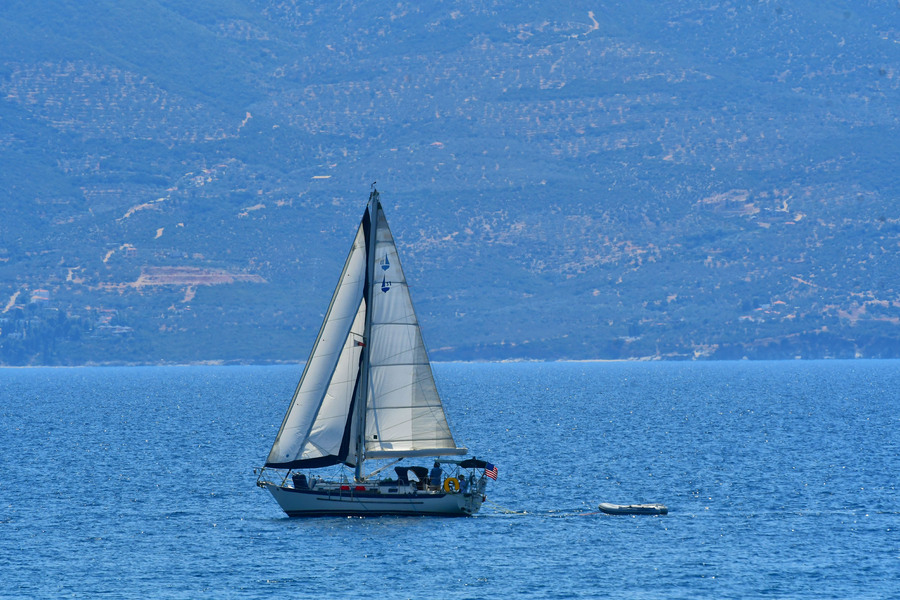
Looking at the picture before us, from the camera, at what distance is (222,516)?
69.5m

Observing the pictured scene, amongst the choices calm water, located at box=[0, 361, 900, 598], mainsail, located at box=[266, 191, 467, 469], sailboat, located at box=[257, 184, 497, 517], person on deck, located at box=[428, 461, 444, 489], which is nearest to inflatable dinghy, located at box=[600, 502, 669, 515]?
calm water, located at box=[0, 361, 900, 598]

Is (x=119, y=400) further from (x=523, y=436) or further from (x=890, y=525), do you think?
(x=890, y=525)

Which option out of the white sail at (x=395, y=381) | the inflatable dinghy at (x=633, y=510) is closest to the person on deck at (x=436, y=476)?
the white sail at (x=395, y=381)

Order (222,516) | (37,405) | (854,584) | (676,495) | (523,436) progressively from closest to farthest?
1. (854,584)
2. (222,516)
3. (676,495)
4. (523,436)
5. (37,405)

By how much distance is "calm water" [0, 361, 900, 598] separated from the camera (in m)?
54.4

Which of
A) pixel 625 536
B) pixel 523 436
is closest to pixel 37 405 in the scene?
pixel 523 436

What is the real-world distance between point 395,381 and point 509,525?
26.5ft

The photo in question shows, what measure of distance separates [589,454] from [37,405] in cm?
9455

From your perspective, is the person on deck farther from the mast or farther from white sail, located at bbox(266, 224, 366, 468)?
white sail, located at bbox(266, 224, 366, 468)

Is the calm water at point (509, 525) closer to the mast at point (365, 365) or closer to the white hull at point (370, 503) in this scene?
the white hull at point (370, 503)

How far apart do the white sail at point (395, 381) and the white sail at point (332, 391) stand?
687mm

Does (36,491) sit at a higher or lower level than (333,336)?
lower

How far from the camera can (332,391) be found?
212ft

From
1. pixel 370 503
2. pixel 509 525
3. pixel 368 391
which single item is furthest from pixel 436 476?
pixel 368 391
